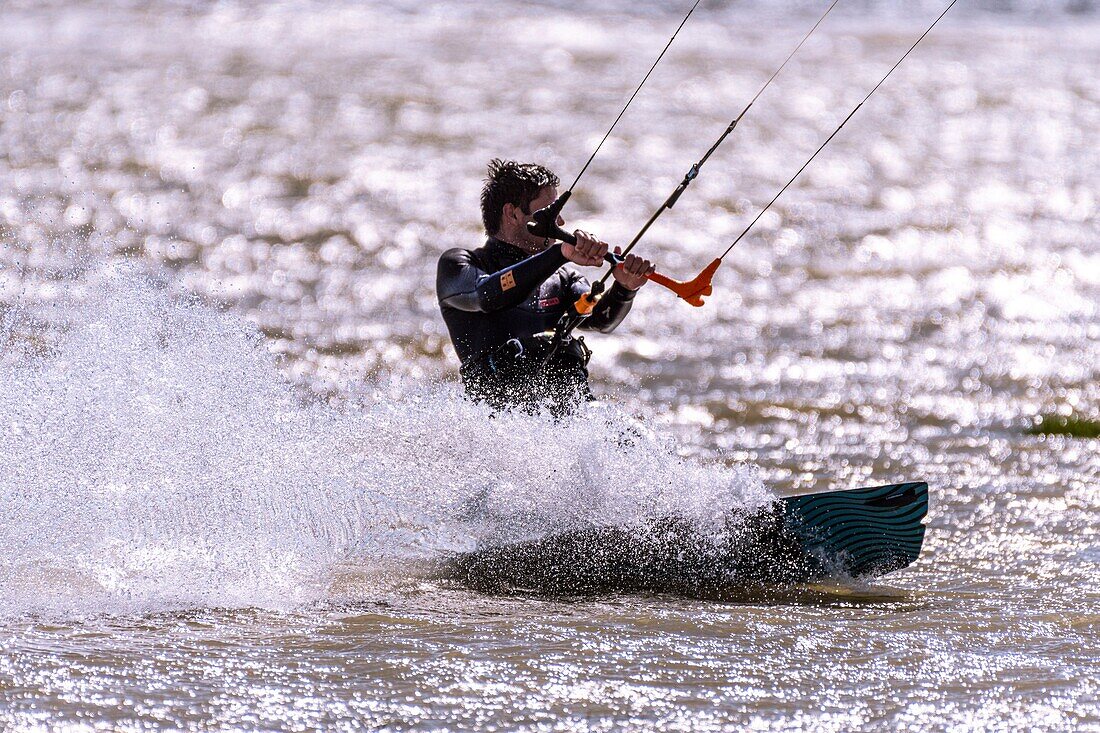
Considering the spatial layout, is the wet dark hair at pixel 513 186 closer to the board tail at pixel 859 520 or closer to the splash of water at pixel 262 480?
the splash of water at pixel 262 480

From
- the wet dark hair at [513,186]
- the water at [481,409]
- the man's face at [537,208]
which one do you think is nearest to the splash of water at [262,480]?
the water at [481,409]

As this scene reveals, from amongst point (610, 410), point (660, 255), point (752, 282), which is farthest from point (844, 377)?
point (610, 410)

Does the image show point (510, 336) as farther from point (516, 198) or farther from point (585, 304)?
point (516, 198)

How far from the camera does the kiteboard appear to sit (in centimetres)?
639

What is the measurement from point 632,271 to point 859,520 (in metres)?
1.55

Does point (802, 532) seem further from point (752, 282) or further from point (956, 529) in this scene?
point (752, 282)

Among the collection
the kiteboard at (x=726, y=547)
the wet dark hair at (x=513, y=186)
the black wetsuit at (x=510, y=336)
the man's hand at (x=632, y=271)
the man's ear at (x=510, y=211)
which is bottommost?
the kiteboard at (x=726, y=547)

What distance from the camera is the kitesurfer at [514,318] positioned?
6613mm

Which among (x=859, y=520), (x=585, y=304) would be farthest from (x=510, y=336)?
(x=859, y=520)

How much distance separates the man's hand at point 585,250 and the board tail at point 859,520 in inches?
57.1

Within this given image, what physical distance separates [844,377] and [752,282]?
3.24 m

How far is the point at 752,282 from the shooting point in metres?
15.5

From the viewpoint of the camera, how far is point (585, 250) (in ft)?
19.7

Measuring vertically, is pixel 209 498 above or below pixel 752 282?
below
